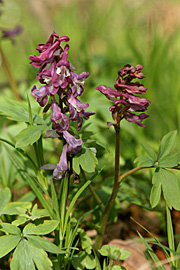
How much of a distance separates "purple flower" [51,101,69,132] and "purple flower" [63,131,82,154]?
0.04 metres

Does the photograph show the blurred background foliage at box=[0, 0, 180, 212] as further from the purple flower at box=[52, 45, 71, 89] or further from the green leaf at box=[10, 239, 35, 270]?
the green leaf at box=[10, 239, 35, 270]

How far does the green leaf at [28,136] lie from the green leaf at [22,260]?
0.43 m

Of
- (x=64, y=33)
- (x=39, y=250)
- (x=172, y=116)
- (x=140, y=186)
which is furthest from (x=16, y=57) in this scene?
(x=39, y=250)

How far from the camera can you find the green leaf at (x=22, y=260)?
3.87 feet

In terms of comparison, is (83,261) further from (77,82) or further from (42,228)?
(77,82)

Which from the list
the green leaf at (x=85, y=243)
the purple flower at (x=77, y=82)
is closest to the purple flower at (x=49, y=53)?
the purple flower at (x=77, y=82)

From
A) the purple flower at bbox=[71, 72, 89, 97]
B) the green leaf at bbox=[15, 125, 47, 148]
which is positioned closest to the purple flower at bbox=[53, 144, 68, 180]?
the green leaf at bbox=[15, 125, 47, 148]

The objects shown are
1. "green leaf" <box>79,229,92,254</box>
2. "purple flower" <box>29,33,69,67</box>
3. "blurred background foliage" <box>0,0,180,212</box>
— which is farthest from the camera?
"blurred background foliage" <box>0,0,180,212</box>

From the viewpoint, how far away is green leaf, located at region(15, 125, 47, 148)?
131cm

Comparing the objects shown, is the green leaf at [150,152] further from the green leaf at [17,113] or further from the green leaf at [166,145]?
the green leaf at [17,113]

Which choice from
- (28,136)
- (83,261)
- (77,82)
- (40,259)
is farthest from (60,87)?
→ (83,261)

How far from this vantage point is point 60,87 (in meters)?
1.34

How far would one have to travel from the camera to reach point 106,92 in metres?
1.29

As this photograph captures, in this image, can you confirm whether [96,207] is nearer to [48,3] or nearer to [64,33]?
[64,33]
